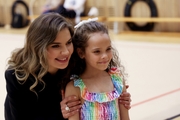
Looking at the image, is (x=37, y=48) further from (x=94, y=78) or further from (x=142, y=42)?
(x=142, y=42)

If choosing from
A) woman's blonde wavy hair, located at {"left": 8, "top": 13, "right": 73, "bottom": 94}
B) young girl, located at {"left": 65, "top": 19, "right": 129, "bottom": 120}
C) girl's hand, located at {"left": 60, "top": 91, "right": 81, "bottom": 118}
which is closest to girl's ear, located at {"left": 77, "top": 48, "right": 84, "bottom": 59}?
young girl, located at {"left": 65, "top": 19, "right": 129, "bottom": 120}

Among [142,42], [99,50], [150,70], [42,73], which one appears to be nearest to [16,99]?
[42,73]

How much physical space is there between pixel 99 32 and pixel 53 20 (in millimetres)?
258

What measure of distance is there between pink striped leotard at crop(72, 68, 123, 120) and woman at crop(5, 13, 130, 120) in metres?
0.06

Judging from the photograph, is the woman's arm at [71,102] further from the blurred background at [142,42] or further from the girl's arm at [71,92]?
the blurred background at [142,42]

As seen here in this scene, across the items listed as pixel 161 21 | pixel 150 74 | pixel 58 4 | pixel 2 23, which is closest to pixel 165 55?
pixel 150 74

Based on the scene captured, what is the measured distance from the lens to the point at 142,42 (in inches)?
264

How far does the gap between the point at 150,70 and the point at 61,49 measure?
3214 millimetres

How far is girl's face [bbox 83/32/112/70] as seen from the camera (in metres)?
1.83

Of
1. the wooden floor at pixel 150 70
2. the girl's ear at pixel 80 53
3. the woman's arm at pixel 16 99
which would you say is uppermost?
the girl's ear at pixel 80 53

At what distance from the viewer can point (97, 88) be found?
74.8 inches

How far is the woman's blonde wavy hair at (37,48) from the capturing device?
5.97 ft

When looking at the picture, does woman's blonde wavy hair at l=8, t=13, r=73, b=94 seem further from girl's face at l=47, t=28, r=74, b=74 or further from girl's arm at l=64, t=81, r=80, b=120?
girl's arm at l=64, t=81, r=80, b=120

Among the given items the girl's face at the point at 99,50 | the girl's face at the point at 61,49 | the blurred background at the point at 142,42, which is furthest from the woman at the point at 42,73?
the blurred background at the point at 142,42
